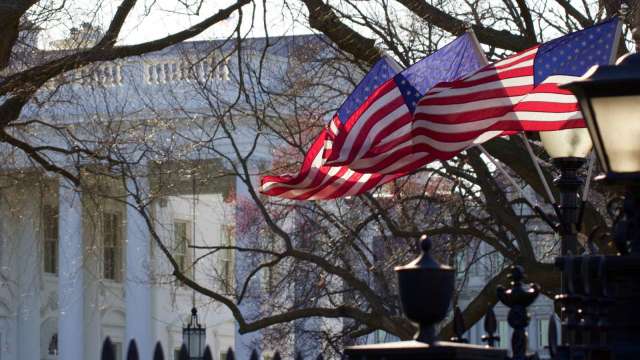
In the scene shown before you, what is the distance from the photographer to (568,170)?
11078mm

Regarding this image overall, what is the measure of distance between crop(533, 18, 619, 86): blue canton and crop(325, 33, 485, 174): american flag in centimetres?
112

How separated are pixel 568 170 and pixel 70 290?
41235 mm

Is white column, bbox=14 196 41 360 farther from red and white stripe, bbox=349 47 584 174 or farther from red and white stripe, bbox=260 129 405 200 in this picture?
red and white stripe, bbox=349 47 584 174

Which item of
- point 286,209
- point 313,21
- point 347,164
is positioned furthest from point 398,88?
point 286,209

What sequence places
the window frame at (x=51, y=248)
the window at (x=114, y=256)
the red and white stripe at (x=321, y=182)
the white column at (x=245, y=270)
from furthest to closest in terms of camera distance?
the window frame at (x=51, y=248), the window at (x=114, y=256), the white column at (x=245, y=270), the red and white stripe at (x=321, y=182)

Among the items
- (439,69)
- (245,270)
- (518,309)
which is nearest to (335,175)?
(439,69)

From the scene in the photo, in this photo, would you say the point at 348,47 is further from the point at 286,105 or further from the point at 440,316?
the point at 440,316

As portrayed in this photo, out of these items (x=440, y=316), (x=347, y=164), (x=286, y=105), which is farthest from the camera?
(x=286, y=105)

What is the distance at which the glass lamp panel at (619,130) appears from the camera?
6.28 m

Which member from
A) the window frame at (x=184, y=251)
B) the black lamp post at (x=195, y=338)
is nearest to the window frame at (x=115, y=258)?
the window frame at (x=184, y=251)

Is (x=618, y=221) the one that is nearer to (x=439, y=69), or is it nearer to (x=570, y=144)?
(x=570, y=144)

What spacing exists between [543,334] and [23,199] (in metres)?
34.6

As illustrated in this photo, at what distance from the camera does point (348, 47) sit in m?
16.4

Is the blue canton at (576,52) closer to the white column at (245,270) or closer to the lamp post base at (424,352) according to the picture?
the lamp post base at (424,352)
